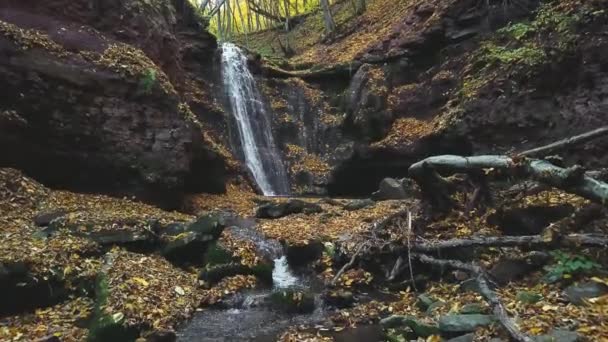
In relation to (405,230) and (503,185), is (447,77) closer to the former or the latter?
(503,185)

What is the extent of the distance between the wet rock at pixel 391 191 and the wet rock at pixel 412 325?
8749 millimetres

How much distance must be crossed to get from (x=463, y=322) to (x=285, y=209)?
336 inches

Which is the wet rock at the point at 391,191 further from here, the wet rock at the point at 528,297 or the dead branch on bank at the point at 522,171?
the wet rock at the point at 528,297

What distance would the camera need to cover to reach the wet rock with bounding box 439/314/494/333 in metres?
4.81

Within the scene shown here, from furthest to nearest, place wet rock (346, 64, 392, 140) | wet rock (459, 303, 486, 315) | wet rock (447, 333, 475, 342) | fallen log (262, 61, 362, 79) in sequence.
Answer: fallen log (262, 61, 362, 79), wet rock (346, 64, 392, 140), wet rock (459, 303, 486, 315), wet rock (447, 333, 475, 342)

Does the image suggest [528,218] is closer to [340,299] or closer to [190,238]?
[340,299]

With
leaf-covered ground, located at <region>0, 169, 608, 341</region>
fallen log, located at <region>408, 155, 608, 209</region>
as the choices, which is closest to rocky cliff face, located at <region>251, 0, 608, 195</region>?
fallen log, located at <region>408, 155, 608, 209</region>

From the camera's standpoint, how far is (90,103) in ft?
38.0

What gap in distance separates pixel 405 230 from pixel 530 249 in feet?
→ 6.22

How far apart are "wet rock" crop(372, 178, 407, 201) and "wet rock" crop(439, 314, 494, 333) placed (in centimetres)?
942

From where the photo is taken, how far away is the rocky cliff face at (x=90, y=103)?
10602mm

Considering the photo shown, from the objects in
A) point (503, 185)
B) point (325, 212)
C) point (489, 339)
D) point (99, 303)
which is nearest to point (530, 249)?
point (489, 339)

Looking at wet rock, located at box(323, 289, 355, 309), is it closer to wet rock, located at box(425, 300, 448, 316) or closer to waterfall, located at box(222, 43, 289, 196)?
wet rock, located at box(425, 300, 448, 316)

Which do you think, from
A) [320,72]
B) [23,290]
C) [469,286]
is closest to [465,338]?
[469,286]
